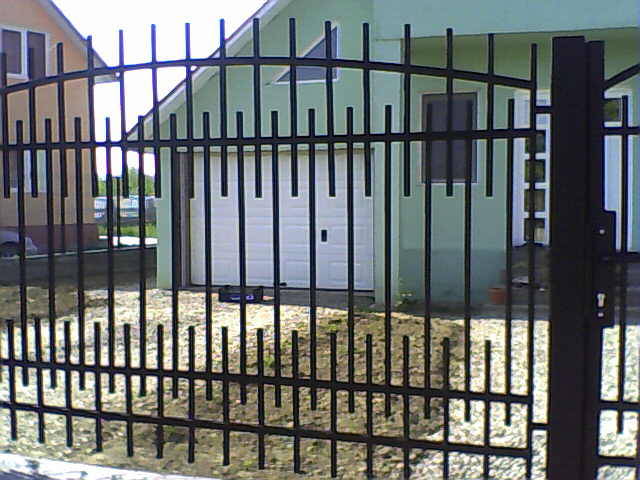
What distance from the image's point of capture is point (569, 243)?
2.99 meters

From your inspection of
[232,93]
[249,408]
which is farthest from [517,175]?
[249,408]

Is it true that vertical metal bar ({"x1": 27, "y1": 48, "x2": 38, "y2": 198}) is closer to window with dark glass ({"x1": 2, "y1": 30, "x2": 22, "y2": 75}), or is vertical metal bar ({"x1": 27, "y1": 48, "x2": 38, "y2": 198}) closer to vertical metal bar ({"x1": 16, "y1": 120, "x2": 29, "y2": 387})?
vertical metal bar ({"x1": 16, "y1": 120, "x2": 29, "y2": 387})

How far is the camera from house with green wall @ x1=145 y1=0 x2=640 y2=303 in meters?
→ 9.53

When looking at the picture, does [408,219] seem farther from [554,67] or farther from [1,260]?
[1,260]

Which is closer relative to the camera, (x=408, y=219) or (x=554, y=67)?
(x=554, y=67)


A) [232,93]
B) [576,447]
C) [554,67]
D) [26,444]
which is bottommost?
[26,444]

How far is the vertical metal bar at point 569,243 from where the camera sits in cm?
297

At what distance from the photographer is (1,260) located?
17141 millimetres

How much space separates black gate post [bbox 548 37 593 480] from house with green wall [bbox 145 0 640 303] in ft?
16.8

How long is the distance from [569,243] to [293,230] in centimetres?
914

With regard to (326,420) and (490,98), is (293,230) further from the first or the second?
(490,98)

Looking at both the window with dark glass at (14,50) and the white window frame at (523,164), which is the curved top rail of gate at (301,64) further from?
the window with dark glass at (14,50)

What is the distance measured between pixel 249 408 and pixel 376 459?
A: 4.45ft

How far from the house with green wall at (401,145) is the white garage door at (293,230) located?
0.8 inches
